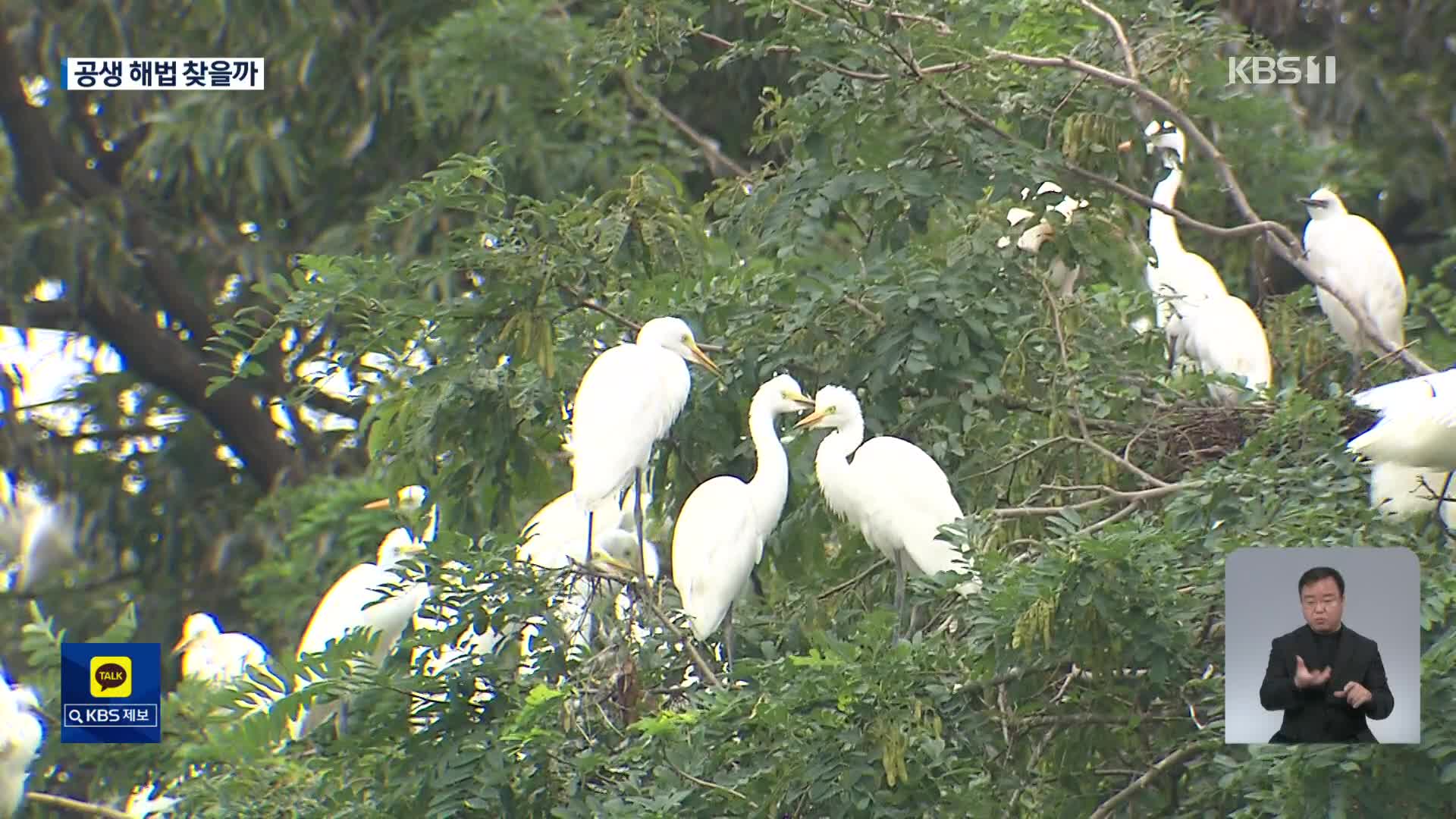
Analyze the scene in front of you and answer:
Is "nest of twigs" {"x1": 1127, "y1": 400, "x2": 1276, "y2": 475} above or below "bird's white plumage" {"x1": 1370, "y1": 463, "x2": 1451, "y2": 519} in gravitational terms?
above

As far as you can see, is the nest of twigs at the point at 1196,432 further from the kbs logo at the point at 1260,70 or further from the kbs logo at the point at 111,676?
the kbs logo at the point at 111,676

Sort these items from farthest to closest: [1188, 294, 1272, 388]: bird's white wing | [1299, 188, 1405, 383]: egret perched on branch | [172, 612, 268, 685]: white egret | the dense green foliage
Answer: [172, 612, 268, 685]: white egret, [1299, 188, 1405, 383]: egret perched on branch, [1188, 294, 1272, 388]: bird's white wing, the dense green foliage

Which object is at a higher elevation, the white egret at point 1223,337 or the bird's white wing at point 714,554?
the white egret at point 1223,337

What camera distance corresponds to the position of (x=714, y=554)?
3045 millimetres

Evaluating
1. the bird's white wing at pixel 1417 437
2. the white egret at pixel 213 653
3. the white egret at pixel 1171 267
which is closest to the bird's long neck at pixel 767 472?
the bird's white wing at pixel 1417 437

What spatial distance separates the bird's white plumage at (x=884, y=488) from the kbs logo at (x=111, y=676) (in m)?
1.25

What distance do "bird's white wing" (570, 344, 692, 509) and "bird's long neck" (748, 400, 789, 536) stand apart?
0.12 m

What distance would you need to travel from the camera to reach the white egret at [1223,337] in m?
3.75

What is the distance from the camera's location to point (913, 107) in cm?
325

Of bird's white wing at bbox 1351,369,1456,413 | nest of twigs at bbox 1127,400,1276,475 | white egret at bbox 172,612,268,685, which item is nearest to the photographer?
bird's white wing at bbox 1351,369,1456,413

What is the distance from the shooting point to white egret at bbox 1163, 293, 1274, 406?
3.75 metres

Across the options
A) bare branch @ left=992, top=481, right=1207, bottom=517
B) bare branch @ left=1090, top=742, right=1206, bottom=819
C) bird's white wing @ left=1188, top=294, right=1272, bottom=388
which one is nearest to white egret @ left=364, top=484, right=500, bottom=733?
bare branch @ left=992, top=481, right=1207, bottom=517

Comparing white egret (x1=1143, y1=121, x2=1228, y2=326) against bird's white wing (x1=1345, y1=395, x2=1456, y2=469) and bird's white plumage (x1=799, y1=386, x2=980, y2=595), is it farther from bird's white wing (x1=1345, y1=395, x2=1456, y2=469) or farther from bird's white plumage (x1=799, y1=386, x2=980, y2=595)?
bird's white wing (x1=1345, y1=395, x2=1456, y2=469)

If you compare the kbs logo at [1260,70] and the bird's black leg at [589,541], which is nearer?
the bird's black leg at [589,541]
